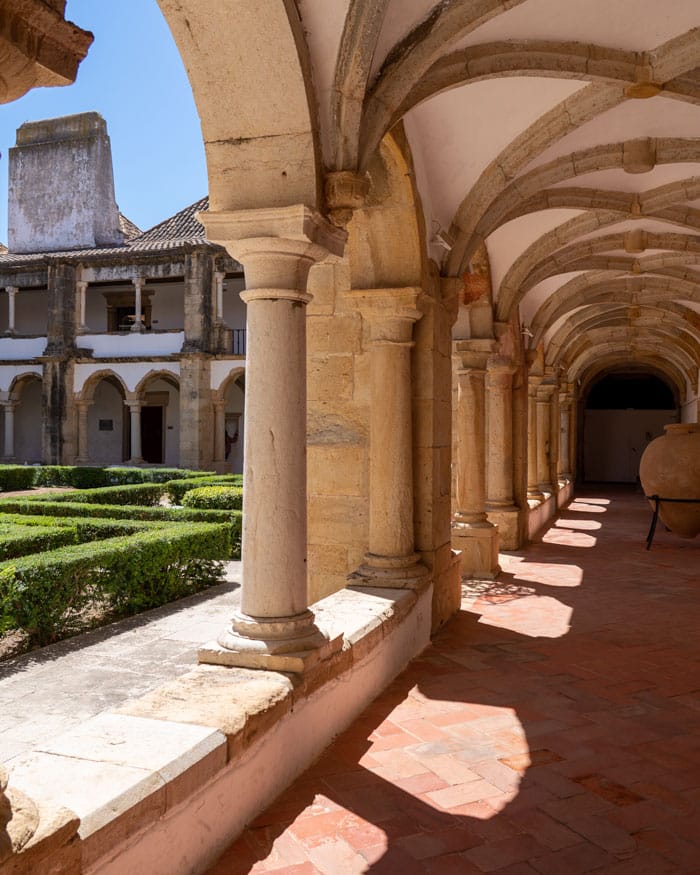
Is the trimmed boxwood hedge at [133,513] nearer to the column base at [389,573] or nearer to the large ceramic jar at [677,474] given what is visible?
the column base at [389,573]

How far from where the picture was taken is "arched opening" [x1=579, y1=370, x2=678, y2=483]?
24.5 meters

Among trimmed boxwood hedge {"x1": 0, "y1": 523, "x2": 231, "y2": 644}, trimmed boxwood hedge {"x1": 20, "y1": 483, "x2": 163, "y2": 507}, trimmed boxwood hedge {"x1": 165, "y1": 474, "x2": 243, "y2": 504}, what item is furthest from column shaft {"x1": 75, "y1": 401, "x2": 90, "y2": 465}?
trimmed boxwood hedge {"x1": 0, "y1": 523, "x2": 231, "y2": 644}

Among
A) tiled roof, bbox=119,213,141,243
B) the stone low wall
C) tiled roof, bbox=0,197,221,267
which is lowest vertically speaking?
the stone low wall

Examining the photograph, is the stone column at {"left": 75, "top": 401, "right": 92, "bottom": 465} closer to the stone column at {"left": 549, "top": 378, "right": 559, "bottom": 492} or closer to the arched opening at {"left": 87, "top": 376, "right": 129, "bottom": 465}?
the arched opening at {"left": 87, "top": 376, "right": 129, "bottom": 465}

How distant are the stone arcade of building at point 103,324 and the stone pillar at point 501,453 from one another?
39.6 ft

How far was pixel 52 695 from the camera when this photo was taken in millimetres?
4879

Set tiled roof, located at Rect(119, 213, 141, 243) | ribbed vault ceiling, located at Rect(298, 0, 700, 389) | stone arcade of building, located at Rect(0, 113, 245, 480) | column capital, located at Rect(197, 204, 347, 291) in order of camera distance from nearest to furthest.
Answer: column capital, located at Rect(197, 204, 347, 291), ribbed vault ceiling, located at Rect(298, 0, 700, 389), stone arcade of building, located at Rect(0, 113, 245, 480), tiled roof, located at Rect(119, 213, 141, 243)

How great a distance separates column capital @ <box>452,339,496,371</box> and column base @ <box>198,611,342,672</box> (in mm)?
4963

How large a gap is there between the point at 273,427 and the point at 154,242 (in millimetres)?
20300

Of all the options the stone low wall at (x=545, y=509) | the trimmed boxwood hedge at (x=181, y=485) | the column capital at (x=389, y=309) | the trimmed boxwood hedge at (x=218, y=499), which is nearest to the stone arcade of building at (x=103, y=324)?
the trimmed boxwood hedge at (x=181, y=485)

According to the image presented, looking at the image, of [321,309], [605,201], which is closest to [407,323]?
[321,309]

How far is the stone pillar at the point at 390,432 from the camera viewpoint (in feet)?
16.1

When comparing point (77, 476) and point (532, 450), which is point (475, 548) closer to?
point (532, 450)

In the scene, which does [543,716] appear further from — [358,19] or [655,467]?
[655,467]
